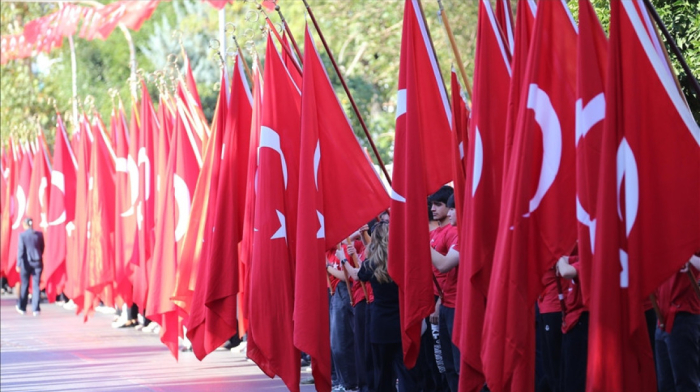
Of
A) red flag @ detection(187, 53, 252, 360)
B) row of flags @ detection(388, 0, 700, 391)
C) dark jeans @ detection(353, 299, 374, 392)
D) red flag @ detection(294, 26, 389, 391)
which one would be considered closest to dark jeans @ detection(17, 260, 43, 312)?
red flag @ detection(187, 53, 252, 360)

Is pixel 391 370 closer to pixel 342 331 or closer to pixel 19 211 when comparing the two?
pixel 342 331

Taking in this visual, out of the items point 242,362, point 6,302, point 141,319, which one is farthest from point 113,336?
point 6,302

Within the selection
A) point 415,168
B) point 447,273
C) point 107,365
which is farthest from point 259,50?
point 415,168

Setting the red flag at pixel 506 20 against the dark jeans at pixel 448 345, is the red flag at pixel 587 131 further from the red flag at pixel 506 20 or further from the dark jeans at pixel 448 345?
the dark jeans at pixel 448 345

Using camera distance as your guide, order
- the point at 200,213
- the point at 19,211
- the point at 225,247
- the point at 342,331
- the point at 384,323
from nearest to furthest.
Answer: the point at 384,323
the point at 225,247
the point at 342,331
the point at 200,213
the point at 19,211

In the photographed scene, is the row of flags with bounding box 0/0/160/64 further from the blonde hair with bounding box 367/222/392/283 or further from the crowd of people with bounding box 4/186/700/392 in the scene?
the blonde hair with bounding box 367/222/392/283

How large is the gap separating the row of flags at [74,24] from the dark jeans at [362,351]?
350 inches

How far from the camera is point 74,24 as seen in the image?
21.5m

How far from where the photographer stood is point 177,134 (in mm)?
14922

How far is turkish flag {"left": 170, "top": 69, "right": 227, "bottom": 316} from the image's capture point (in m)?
12.1

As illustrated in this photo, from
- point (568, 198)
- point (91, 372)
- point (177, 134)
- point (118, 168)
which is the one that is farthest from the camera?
point (118, 168)

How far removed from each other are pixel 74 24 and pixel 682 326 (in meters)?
16.1

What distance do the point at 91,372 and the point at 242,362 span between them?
1929 millimetres

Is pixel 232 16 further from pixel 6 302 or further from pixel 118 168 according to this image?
pixel 118 168
